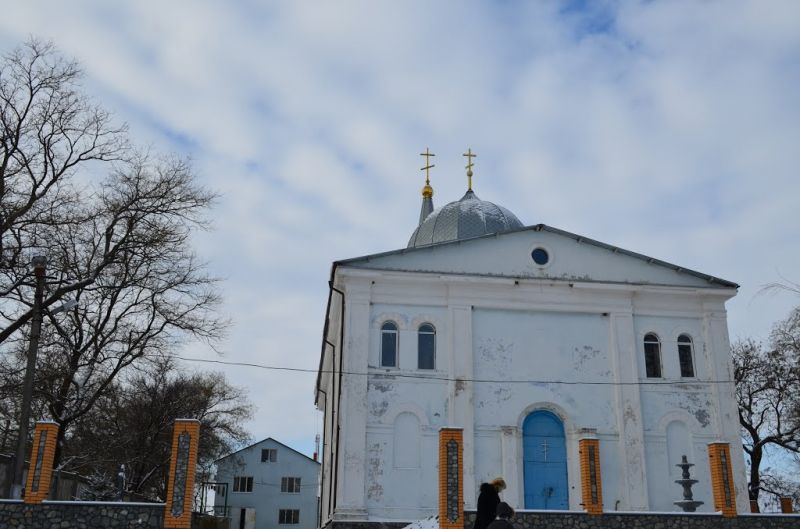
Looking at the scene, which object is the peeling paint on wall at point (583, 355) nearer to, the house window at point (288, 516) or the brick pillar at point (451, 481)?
the brick pillar at point (451, 481)

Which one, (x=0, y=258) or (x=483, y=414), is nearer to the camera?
(x=0, y=258)

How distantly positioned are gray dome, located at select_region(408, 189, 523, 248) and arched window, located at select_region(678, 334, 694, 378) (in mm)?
7764

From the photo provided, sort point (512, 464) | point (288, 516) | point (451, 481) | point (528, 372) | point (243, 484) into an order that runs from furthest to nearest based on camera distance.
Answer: point (243, 484) < point (288, 516) < point (528, 372) < point (512, 464) < point (451, 481)

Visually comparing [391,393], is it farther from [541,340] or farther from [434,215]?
[434,215]

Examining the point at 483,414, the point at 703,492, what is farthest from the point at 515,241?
the point at 703,492

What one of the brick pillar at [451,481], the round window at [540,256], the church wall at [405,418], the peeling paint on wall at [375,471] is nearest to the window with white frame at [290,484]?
the church wall at [405,418]

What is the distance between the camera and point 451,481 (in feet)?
54.8

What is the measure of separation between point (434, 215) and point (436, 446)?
12.0 metres

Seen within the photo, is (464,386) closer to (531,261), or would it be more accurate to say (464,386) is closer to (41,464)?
(531,261)

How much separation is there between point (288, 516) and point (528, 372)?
120ft

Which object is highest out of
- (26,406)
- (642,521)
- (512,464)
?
(26,406)

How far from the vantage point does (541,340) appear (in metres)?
23.7

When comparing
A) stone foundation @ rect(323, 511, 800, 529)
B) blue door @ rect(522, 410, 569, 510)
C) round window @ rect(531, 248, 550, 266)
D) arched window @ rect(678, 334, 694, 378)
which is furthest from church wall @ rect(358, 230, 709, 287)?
stone foundation @ rect(323, 511, 800, 529)

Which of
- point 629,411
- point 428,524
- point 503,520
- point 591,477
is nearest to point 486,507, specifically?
point 503,520
